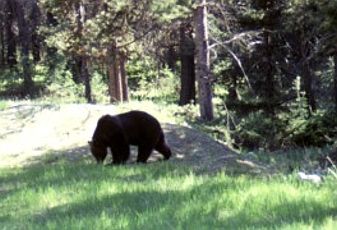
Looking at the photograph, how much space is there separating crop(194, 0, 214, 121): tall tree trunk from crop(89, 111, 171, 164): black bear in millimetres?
11363

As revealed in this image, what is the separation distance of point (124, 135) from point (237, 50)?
16353mm

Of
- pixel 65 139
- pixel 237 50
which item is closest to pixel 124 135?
pixel 65 139

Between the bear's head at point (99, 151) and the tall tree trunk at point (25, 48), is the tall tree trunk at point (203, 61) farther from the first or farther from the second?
the tall tree trunk at point (25, 48)

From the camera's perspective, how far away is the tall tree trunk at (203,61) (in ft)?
79.2

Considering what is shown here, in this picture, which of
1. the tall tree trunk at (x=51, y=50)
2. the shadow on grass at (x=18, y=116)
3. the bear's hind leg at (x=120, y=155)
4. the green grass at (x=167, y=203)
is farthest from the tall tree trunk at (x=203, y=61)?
the tall tree trunk at (x=51, y=50)

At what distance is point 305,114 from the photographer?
23750 mm

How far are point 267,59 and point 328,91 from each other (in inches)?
264

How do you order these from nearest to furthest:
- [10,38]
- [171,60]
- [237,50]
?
[237,50] → [171,60] → [10,38]

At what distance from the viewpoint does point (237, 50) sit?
2845 centimetres

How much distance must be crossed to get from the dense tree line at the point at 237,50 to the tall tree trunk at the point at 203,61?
1.4 inches

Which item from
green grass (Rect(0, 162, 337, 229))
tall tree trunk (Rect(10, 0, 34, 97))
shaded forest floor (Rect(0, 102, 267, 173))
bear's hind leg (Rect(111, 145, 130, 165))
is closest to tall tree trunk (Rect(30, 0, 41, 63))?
tall tree trunk (Rect(10, 0, 34, 97))

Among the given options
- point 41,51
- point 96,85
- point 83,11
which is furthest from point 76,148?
point 41,51

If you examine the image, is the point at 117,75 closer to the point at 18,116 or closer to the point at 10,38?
the point at 18,116

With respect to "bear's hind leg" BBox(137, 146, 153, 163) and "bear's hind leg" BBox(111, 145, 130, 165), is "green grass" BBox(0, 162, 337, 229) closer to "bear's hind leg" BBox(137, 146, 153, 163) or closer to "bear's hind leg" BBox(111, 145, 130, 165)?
"bear's hind leg" BBox(111, 145, 130, 165)
